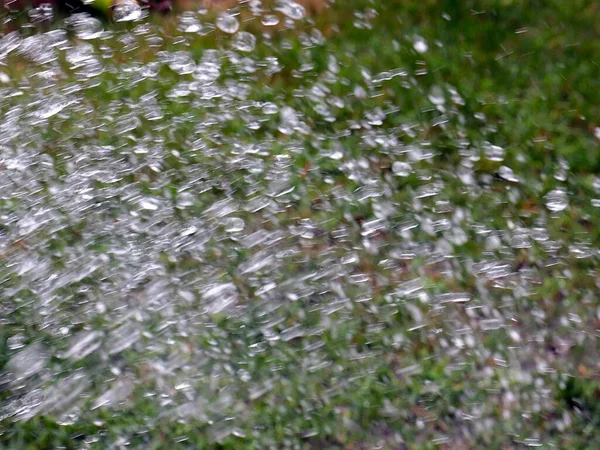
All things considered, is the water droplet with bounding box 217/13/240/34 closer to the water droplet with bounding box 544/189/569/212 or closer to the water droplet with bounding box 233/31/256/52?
the water droplet with bounding box 233/31/256/52

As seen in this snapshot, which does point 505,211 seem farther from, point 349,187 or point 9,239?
point 9,239

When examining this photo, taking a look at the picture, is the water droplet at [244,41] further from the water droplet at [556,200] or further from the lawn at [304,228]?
the water droplet at [556,200]

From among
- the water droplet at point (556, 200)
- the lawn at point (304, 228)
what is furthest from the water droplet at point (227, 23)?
the water droplet at point (556, 200)

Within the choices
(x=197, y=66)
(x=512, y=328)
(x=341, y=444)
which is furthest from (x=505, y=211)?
(x=197, y=66)

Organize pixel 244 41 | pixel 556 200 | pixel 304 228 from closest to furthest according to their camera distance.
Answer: pixel 304 228
pixel 556 200
pixel 244 41

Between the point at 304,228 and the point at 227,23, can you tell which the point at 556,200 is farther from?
the point at 227,23

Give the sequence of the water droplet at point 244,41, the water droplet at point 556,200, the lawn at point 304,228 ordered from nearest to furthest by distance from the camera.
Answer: the lawn at point 304,228 < the water droplet at point 556,200 < the water droplet at point 244,41

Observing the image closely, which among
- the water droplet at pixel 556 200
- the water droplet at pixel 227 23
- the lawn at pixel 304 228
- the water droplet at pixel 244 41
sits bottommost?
the water droplet at pixel 556 200

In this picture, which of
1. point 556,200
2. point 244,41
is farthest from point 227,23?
point 556,200
